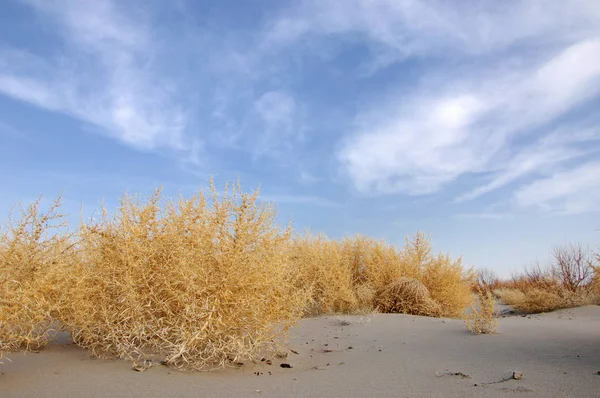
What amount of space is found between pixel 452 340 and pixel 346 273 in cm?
484

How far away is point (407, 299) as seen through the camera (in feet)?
38.0

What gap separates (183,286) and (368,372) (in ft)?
7.72

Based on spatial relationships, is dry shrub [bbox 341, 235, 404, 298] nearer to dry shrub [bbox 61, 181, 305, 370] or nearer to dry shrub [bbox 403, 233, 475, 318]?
dry shrub [bbox 403, 233, 475, 318]

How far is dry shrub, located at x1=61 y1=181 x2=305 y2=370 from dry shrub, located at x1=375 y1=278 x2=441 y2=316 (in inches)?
240

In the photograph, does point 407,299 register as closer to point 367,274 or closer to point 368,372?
point 367,274

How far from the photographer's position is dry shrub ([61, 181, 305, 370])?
5.28 metres

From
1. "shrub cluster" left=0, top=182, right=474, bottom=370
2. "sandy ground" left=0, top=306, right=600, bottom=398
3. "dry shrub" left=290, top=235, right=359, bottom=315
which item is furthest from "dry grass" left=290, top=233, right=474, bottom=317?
"shrub cluster" left=0, top=182, right=474, bottom=370

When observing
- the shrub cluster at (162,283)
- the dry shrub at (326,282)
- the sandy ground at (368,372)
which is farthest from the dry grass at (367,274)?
the shrub cluster at (162,283)

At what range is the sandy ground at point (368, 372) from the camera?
176 inches

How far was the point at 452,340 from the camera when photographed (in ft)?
24.5

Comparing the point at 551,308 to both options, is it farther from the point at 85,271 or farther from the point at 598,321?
the point at 85,271

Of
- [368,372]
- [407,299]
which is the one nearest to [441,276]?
[407,299]

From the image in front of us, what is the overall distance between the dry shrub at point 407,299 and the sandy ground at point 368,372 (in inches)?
142

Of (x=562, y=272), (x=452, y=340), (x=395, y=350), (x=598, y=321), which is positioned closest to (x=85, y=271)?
(x=395, y=350)
